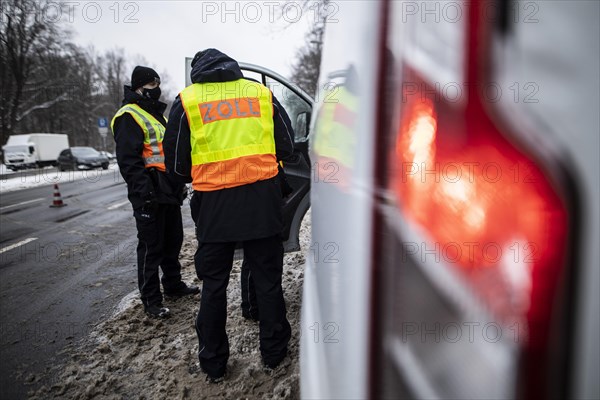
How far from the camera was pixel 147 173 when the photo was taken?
10.0 ft

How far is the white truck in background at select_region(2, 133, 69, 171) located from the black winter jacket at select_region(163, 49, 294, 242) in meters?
28.1

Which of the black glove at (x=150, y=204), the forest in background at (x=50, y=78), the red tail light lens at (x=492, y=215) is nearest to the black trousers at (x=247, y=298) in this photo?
the black glove at (x=150, y=204)

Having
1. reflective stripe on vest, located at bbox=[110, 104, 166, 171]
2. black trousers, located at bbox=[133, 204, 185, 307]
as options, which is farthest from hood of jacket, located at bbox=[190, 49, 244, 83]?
black trousers, located at bbox=[133, 204, 185, 307]

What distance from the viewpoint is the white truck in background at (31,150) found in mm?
24719

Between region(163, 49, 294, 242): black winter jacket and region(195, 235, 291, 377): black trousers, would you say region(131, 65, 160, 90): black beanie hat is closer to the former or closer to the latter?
region(163, 49, 294, 242): black winter jacket

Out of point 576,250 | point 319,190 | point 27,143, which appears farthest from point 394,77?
point 27,143

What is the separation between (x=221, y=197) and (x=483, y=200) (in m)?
1.88

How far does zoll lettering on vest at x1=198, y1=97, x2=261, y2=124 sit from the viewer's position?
2135 millimetres

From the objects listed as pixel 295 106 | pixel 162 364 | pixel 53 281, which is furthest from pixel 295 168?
pixel 53 281

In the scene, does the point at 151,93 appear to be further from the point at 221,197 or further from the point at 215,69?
the point at 221,197

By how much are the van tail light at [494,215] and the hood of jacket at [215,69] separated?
185 cm

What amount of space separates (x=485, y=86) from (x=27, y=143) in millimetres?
30906

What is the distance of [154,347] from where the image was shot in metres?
2.67

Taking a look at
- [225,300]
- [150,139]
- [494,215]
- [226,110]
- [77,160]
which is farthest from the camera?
[77,160]
